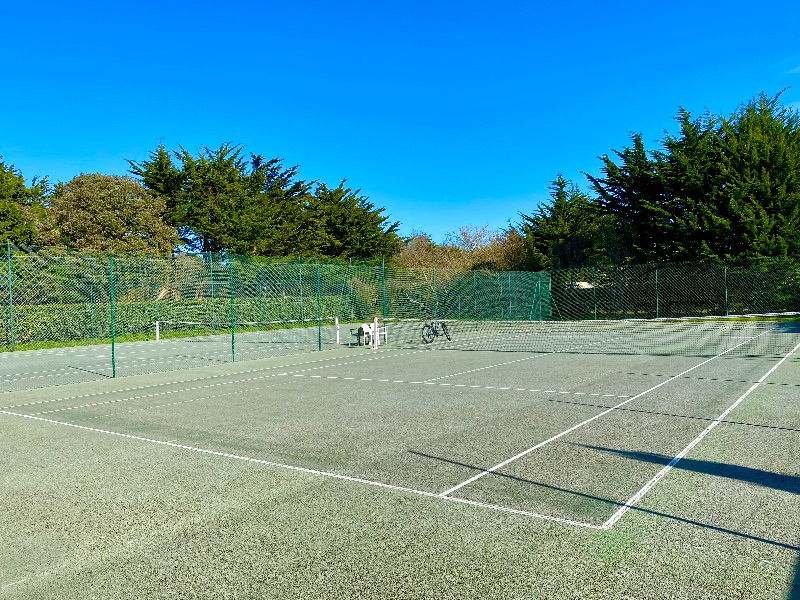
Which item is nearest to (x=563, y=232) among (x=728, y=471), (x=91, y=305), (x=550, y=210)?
(x=550, y=210)

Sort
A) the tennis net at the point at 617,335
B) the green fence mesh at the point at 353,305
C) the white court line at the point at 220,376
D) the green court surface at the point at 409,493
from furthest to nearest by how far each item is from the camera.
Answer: the green fence mesh at the point at 353,305 < the tennis net at the point at 617,335 < the white court line at the point at 220,376 < the green court surface at the point at 409,493

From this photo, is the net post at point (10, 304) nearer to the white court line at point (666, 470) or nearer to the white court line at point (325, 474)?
the white court line at point (325, 474)

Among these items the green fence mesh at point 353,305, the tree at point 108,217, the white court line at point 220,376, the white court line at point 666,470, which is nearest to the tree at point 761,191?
the green fence mesh at point 353,305

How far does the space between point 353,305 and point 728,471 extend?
20.7 metres

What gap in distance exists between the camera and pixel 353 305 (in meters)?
25.4

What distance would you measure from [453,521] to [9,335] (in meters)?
19.0

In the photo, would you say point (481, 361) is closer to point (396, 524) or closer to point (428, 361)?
point (428, 361)

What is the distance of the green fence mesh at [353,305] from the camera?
62.0ft

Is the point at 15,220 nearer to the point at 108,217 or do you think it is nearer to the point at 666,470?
the point at 108,217

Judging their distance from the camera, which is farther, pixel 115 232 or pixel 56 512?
pixel 115 232

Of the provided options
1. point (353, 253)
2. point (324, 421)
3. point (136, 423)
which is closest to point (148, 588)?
point (324, 421)

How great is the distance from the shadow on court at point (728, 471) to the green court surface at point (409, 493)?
29 millimetres

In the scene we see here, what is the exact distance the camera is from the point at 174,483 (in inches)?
209

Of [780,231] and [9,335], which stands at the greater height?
[780,231]
